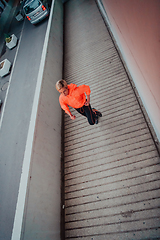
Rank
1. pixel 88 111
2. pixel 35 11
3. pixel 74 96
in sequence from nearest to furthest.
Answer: pixel 74 96 < pixel 88 111 < pixel 35 11

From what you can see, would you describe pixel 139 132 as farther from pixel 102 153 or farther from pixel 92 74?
pixel 92 74

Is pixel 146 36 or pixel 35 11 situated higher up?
pixel 35 11

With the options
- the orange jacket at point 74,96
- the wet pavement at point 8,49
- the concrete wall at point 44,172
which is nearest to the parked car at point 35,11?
the wet pavement at point 8,49

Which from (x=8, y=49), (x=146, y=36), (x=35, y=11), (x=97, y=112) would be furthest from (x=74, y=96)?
(x=35, y=11)

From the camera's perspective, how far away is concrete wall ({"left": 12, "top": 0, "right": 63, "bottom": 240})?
1910mm

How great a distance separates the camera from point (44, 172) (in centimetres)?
245

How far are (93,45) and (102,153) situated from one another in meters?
4.16

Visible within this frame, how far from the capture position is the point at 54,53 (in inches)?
178

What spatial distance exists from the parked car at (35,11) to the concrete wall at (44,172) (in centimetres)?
551

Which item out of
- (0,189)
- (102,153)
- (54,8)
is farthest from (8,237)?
(54,8)

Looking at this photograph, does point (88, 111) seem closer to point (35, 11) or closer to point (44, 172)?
point (44, 172)

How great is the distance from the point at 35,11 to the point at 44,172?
28.6 ft

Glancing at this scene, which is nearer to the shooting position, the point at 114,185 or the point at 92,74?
the point at 114,185

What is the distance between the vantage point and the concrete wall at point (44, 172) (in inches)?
75.2
